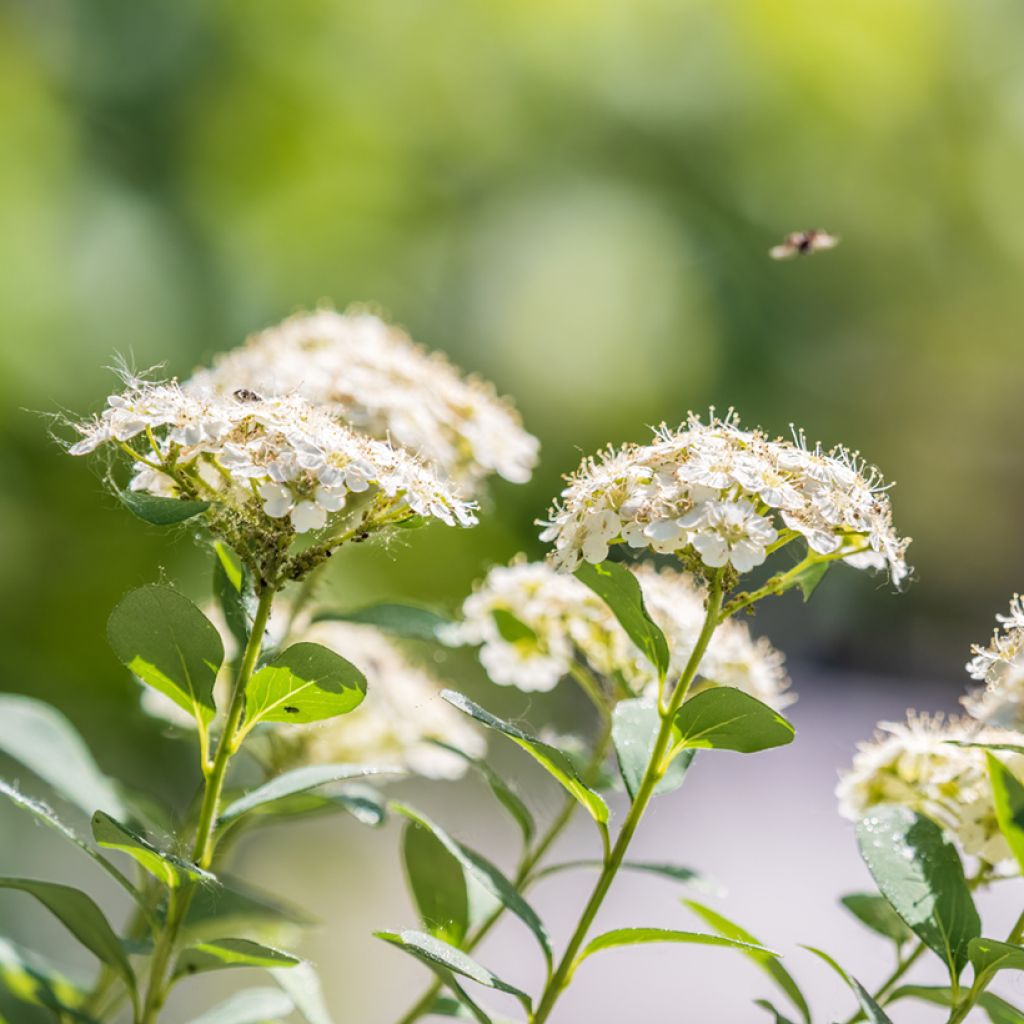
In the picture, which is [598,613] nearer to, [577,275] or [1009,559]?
[577,275]

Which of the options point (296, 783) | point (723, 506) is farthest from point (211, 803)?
point (723, 506)

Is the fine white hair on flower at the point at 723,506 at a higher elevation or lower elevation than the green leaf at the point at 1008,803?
higher

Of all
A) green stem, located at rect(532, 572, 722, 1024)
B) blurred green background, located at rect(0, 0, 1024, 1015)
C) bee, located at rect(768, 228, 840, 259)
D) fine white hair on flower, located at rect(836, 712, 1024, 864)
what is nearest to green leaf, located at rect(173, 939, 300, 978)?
green stem, located at rect(532, 572, 722, 1024)

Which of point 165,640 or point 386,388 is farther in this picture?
point 386,388

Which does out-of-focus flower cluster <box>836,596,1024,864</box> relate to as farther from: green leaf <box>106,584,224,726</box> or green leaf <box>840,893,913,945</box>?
green leaf <box>106,584,224,726</box>

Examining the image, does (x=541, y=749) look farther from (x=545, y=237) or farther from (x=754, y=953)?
(x=545, y=237)

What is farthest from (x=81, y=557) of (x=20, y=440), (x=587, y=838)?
(x=587, y=838)

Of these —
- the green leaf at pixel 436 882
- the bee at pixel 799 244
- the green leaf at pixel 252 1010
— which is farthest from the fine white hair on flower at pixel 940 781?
the bee at pixel 799 244

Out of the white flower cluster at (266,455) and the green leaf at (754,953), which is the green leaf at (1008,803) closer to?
the green leaf at (754,953)
